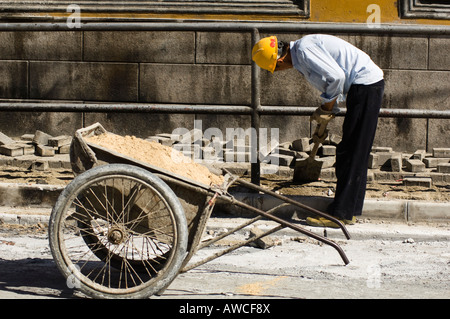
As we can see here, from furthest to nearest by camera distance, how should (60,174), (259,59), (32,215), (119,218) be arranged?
(60,174)
(32,215)
(259,59)
(119,218)

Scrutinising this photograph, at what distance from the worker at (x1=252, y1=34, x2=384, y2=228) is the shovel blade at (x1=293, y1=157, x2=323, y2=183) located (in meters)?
0.62

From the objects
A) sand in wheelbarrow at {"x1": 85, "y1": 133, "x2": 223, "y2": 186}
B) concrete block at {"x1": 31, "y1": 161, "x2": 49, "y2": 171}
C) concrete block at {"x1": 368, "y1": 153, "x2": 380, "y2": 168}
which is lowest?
concrete block at {"x1": 31, "y1": 161, "x2": 49, "y2": 171}

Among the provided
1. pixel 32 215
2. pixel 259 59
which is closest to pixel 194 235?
pixel 259 59

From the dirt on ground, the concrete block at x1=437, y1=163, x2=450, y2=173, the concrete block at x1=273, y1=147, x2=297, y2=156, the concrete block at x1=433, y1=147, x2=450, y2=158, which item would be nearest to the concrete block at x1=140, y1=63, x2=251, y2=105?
the concrete block at x1=273, y1=147, x2=297, y2=156

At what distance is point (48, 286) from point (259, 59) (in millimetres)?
2178

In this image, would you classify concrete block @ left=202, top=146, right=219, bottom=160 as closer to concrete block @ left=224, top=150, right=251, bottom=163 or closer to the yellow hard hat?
concrete block @ left=224, top=150, right=251, bottom=163

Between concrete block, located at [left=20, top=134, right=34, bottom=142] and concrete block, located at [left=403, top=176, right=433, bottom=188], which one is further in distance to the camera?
concrete block, located at [left=20, top=134, right=34, bottom=142]

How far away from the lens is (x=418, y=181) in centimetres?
665

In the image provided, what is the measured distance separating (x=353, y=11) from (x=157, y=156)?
5.08m

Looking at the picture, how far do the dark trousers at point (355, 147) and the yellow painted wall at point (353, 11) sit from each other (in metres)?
3.43

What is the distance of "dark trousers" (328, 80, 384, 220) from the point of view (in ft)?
18.5

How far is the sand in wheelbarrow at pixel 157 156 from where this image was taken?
14.6 feet

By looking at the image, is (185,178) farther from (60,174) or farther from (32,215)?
(60,174)

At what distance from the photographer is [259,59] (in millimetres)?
5445
